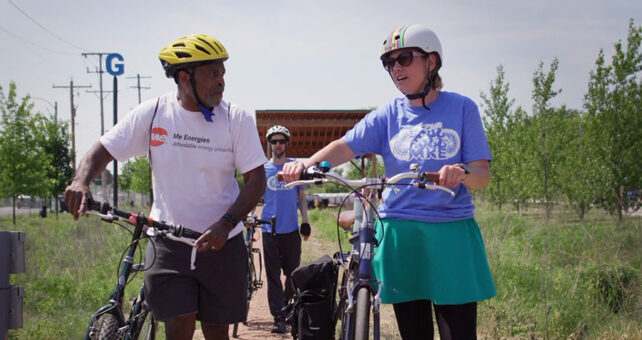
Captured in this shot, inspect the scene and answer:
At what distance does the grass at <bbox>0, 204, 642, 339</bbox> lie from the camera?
6137mm

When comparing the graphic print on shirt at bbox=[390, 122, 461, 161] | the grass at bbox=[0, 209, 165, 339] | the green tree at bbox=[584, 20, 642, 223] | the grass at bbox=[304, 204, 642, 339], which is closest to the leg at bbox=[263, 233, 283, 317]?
the grass at bbox=[304, 204, 642, 339]

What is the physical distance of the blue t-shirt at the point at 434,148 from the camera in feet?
10.2

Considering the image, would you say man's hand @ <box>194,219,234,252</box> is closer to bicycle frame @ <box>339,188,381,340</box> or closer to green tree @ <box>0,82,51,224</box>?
bicycle frame @ <box>339,188,381,340</box>

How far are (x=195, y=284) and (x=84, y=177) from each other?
3.02ft

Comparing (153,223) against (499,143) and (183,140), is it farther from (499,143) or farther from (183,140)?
(499,143)

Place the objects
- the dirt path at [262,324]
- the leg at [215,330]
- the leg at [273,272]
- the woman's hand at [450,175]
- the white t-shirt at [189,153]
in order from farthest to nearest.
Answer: the leg at [273,272] → the dirt path at [262,324] → the leg at [215,330] → the white t-shirt at [189,153] → the woman's hand at [450,175]

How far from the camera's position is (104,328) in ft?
11.5

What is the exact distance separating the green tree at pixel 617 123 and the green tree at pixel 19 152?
23.8m

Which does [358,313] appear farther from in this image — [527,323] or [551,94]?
[551,94]

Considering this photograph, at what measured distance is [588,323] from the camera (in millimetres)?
6203

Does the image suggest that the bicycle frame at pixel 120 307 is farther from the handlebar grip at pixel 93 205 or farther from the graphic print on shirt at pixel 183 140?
the graphic print on shirt at pixel 183 140

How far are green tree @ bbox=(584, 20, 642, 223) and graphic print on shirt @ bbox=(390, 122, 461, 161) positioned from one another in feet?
51.0

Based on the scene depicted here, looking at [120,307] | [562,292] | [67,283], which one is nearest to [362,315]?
[120,307]

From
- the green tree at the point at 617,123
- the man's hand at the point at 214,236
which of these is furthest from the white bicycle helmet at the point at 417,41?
the green tree at the point at 617,123
